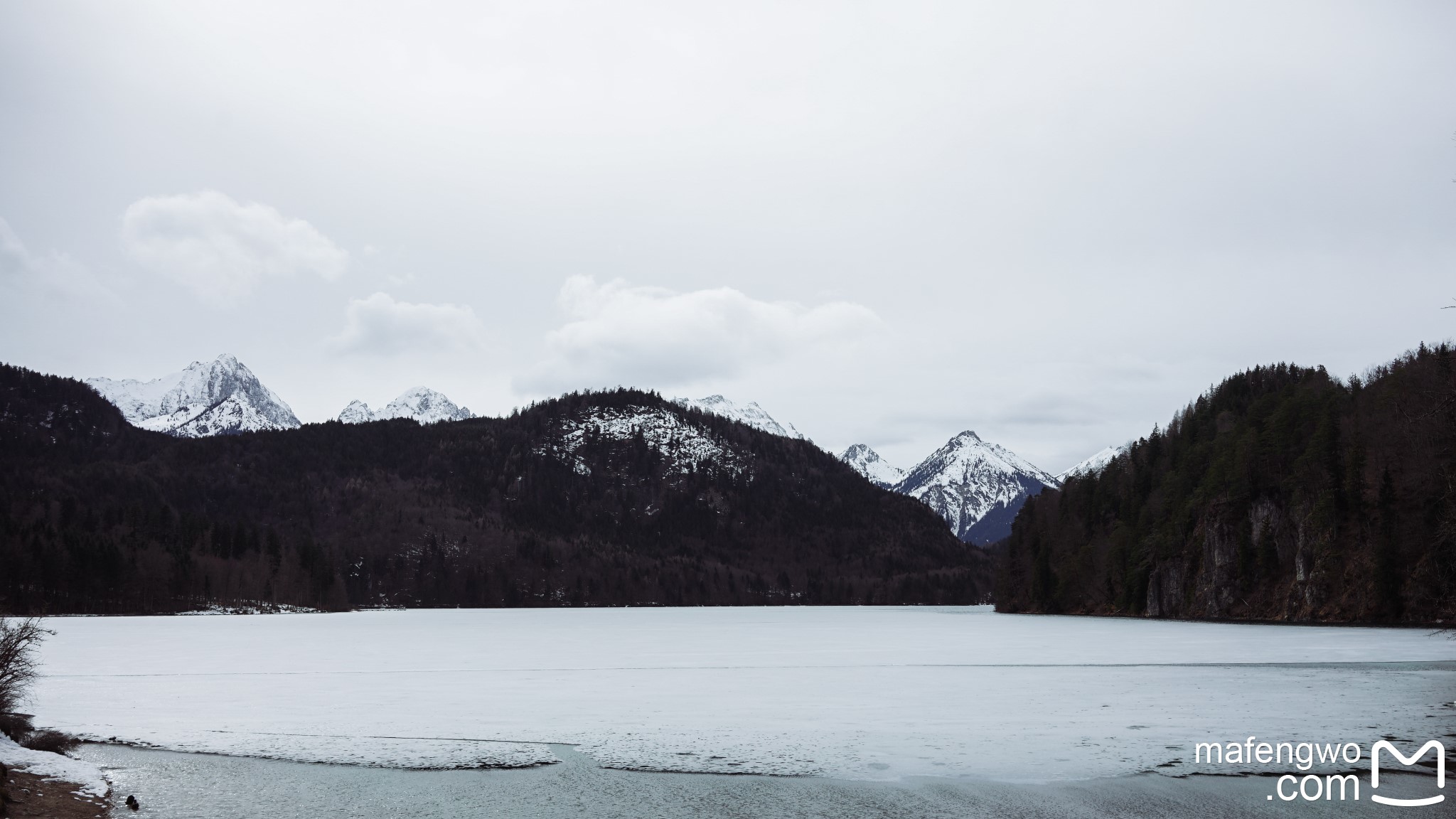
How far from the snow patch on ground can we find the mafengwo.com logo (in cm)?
2134

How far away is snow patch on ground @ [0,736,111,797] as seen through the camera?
18.2m

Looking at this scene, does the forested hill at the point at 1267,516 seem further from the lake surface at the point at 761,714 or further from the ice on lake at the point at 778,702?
the lake surface at the point at 761,714

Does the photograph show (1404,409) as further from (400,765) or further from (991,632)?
(400,765)

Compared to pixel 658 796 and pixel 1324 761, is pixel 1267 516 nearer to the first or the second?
pixel 1324 761

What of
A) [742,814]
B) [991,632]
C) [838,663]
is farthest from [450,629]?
[742,814]

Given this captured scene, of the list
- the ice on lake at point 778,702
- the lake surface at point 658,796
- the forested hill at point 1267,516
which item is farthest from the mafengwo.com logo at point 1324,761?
the forested hill at point 1267,516

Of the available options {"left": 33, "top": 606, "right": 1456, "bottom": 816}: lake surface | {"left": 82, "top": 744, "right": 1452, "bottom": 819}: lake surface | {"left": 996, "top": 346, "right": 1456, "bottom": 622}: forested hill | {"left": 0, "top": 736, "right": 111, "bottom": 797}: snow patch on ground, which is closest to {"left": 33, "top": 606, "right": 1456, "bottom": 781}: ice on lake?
{"left": 33, "top": 606, "right": 1456, "bottom": 816}: lake surface

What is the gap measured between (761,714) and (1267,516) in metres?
105

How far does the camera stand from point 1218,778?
1873 cm

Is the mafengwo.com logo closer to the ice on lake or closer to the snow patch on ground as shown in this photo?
the ice on lake

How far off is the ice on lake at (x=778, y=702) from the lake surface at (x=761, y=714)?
0.15m

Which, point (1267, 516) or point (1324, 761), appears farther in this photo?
point (1267, 516)

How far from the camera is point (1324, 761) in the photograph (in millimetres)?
19812

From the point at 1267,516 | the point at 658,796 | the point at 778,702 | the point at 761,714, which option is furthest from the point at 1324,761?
the point at 1267,516
